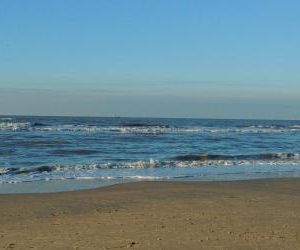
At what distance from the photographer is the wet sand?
6.32 meters

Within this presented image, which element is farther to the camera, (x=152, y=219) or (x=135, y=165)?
(x=135, y=165)

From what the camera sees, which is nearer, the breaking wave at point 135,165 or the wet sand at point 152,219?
the wet sand at point 152,219

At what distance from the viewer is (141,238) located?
A: 647 cm

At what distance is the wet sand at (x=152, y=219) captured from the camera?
6.32 metres

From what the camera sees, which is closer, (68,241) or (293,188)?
(68,241)

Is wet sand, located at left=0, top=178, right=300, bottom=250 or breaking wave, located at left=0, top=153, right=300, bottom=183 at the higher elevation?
wet sand, located at left=0, top=178, right=300, bottom=250

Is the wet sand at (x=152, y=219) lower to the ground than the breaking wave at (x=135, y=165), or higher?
higher

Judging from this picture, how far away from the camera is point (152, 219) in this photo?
7781 millimetres

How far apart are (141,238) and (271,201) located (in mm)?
4317

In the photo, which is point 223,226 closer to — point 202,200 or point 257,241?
point 257,241

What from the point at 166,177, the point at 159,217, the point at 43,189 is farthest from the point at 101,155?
the point at 159,217

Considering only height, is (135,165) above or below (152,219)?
below

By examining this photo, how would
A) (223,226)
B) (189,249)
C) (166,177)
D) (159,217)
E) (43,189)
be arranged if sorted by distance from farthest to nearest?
(166,177) → (43,189) → (159,217) → (223,226) → (189,249)

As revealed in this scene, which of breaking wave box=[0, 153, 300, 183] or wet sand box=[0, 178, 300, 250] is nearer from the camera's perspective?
wet sand box=[0, 178, 300, 250]
